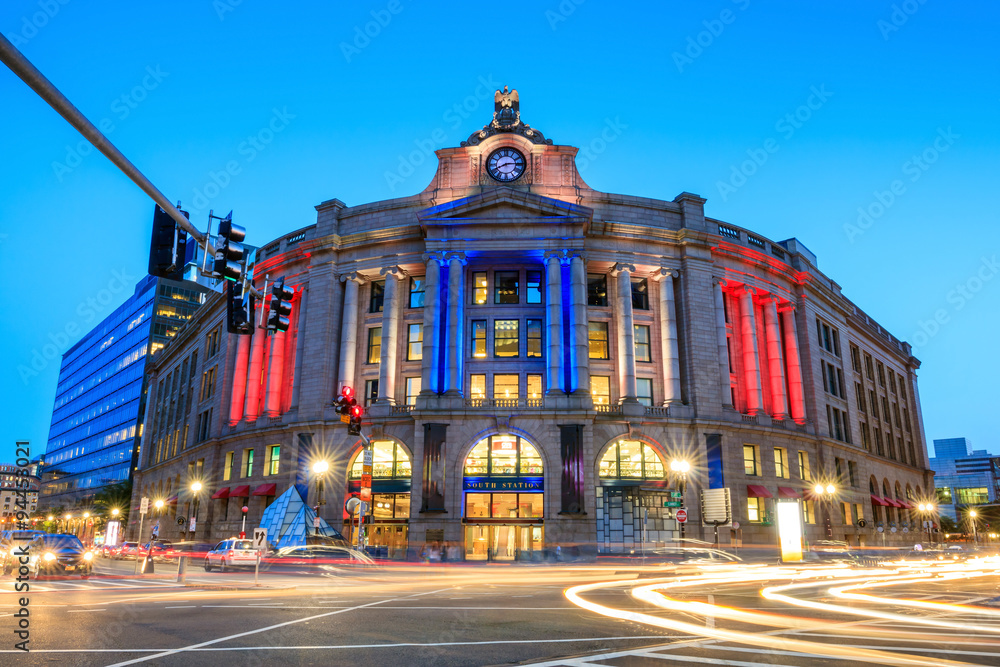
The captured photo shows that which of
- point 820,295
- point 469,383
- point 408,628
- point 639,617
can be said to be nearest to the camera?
point 408,628

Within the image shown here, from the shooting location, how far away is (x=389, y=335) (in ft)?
161

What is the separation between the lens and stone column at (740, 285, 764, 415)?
168ft

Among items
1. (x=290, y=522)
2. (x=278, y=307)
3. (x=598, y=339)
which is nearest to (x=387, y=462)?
(x=290, y=522)

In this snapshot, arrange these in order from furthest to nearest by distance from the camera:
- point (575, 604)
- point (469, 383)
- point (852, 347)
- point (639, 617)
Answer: point (852, 347), point (469, 383), point (575, 604), point (639, 617)

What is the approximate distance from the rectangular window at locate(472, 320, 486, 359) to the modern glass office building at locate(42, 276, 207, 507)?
8284cm

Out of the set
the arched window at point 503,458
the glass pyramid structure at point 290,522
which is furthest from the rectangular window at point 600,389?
the glass pyramid structure at point 290,522

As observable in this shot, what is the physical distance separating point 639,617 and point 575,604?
313 centimetres

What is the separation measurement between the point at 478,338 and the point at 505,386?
3.96 metres

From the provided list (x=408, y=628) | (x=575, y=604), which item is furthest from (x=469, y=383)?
(x=408, y=628)

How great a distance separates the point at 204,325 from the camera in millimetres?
73688

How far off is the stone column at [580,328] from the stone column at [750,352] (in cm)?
1344

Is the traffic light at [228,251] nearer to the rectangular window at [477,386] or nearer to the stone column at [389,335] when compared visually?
the stone column at [389,335]

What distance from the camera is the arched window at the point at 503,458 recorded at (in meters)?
A: 45.1

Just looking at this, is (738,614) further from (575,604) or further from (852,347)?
(852,347)
